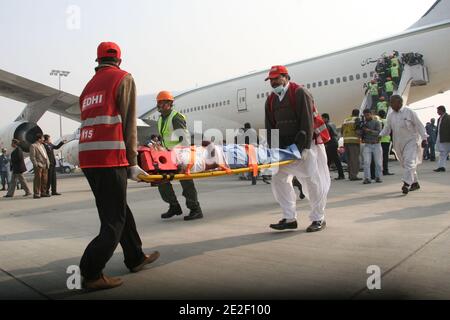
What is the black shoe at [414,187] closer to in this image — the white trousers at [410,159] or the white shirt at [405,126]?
the white trousers at [410,159]

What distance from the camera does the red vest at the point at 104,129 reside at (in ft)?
9.09

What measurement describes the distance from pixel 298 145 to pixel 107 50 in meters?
2.07

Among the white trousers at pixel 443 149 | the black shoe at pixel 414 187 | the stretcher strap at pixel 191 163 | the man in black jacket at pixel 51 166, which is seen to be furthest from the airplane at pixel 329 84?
the stretcher strap at pixel 191 163

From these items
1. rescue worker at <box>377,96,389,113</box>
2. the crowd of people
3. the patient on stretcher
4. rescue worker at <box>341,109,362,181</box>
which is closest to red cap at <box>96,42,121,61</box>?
the patient on stretcher

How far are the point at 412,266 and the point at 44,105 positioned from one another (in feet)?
53.2

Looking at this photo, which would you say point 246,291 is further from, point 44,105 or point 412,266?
point 44,105

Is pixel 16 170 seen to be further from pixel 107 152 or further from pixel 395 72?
pixel 395 72

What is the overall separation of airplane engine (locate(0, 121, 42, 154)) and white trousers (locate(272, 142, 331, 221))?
38.3ft

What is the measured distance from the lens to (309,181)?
4281 mm

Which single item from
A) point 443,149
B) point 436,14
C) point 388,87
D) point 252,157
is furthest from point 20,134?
point 436,14

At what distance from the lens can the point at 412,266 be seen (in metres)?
2.77

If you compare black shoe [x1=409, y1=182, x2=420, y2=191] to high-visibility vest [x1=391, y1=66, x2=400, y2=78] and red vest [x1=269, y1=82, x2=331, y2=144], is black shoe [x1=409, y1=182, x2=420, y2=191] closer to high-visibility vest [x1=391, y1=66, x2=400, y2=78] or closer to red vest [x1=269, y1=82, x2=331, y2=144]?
red vest [x1=269, y1=82, x2=331, y2=144]

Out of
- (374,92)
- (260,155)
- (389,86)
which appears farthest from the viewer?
(374,92)
